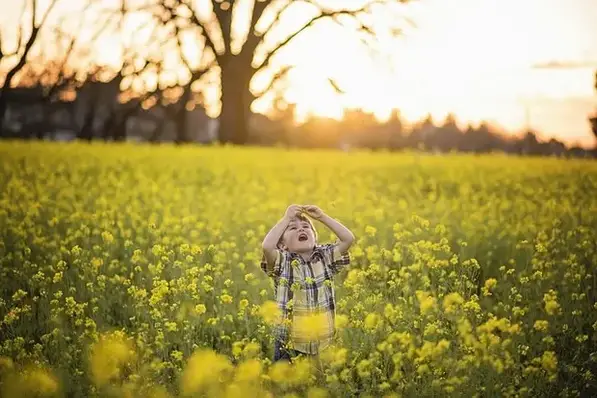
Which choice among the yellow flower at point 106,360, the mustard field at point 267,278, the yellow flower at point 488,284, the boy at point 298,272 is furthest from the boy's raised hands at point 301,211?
the yellow flower at point 106,360

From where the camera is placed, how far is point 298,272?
5.30 metres

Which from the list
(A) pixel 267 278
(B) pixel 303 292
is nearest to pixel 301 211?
(B) pixel 303 292

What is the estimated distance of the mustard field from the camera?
4.66m

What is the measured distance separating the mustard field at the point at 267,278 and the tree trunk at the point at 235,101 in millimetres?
6222

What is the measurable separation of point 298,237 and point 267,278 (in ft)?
6.70

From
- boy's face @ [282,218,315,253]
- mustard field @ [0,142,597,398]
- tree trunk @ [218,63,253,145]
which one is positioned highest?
tree trunk @ [218,63,253,145]

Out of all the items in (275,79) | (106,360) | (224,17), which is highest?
(224,17)

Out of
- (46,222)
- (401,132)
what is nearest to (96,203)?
(46,222)

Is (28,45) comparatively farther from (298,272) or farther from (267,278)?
(298,272)

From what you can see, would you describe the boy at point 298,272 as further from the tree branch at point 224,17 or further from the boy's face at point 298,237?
the tree branch at point 224,17

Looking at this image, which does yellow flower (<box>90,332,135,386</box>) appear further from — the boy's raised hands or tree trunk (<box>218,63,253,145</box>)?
tree trunk (<box>218,63,253,145</box>)

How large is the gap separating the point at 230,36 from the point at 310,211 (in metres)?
19.6

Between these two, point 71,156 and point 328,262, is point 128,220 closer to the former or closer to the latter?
point 328,262

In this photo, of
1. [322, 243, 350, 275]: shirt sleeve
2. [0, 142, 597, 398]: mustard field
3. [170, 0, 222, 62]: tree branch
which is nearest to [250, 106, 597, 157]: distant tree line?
[170, 0, 222, 62]: tree branch
